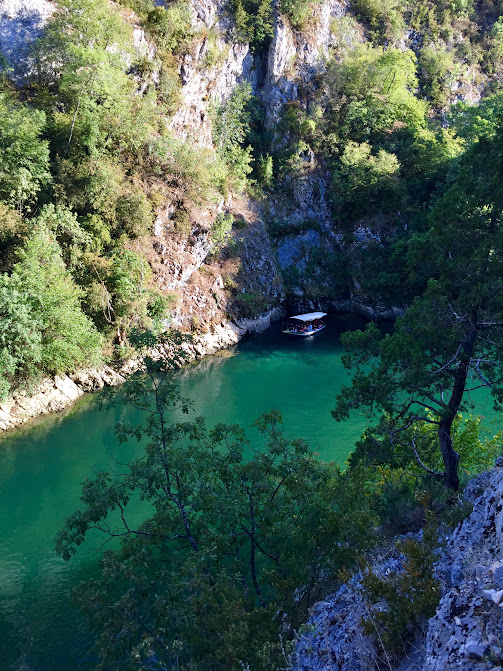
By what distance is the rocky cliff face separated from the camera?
447 centimetres

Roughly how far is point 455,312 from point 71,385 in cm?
1827

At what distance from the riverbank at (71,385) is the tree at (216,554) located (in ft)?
22.7

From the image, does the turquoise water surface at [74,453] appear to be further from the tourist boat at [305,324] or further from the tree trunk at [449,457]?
the tree trunk at [449,457]

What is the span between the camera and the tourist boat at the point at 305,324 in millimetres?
31833

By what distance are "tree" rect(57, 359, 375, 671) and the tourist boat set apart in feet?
70.9

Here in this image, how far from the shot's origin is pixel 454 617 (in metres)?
4.88

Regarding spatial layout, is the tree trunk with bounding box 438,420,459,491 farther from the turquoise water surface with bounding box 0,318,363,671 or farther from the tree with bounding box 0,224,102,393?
the tree with bounding box 0,224,102,393

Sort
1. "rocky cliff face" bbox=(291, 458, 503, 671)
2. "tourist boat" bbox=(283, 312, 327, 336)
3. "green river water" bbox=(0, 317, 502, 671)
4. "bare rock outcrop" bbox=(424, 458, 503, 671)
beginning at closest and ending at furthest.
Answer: "bare rock outcrop" bbox=(424, 458, 503, 671), "rocky cliff face" bbox=(291, 458, 503, 671), "green river water" bbox=(0, 317, 502, 671), "tourist boat" bbox=(283, 312, 327, 336)

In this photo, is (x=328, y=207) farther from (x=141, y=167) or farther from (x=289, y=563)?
(x=289, y=563)

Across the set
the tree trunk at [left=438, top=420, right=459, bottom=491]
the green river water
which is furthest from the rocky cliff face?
the green river water

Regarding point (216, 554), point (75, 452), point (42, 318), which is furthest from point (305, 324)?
point (216, 554)

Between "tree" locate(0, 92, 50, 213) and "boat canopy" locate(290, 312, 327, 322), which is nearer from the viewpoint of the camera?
"tree" locate(0, 92, 50, 213)

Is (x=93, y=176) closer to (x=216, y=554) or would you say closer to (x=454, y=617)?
(x=216, y=554)

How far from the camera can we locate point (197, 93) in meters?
33.6
